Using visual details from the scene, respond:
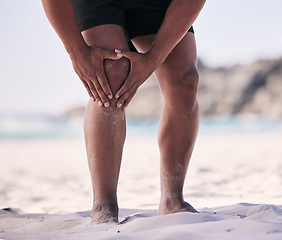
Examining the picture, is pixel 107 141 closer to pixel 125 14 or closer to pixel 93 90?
pixel 93 90

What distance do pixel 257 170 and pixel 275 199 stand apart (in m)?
1.50

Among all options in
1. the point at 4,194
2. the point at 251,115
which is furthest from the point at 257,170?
the point at 251,115

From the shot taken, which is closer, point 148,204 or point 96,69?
point 96,69

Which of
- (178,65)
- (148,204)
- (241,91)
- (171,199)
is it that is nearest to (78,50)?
(178,65)

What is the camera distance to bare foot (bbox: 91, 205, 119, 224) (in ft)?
4.42

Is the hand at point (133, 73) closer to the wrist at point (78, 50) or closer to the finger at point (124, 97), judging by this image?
the finger at point (124, 97)

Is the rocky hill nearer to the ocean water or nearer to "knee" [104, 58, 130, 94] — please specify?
the ocean water

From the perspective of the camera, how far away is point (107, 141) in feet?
4.62

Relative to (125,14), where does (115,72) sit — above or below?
below

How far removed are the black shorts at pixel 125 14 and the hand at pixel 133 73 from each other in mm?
198

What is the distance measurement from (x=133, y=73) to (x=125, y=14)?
41 cm

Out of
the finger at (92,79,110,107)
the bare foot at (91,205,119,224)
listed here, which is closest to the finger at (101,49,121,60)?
the finger at (92,79,110,107)

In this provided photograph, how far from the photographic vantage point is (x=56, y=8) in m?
1.38

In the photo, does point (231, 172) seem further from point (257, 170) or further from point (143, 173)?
point (143, 173)
